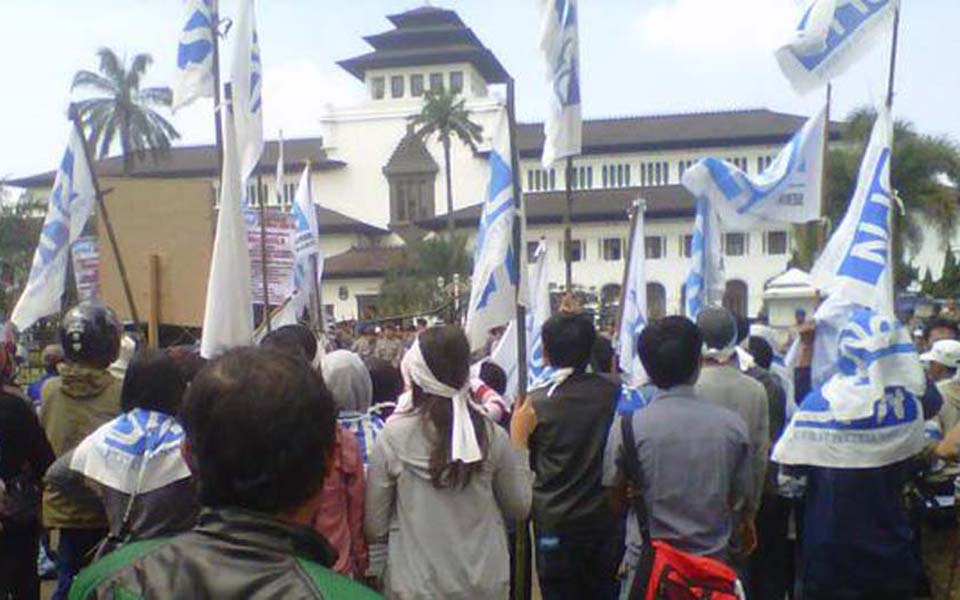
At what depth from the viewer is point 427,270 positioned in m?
53.7

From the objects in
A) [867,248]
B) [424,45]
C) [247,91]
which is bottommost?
[867,248]

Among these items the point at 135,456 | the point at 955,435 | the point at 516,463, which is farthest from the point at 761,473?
the point at 135,456

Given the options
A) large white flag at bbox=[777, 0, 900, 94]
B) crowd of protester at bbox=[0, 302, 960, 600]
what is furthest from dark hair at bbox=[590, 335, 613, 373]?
large white flag at bbox=[777, 0, 900, 94]

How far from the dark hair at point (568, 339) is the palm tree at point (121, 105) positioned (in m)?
55.8

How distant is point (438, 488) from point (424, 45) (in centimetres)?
6899

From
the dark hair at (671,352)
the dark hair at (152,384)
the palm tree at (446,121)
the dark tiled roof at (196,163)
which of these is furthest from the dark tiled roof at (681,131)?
the dark hair at (152,384)

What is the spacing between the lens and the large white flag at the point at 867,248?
4723mm

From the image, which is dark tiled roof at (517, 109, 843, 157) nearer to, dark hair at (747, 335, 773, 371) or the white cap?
dark hair at (747, 335, 773, 371)

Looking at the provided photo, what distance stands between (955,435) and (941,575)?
140 centimetres

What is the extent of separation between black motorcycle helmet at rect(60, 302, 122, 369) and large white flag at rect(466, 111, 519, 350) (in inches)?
65.2

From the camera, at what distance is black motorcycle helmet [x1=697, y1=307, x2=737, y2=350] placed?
5.20m

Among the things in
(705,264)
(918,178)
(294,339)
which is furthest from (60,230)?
(918,178)

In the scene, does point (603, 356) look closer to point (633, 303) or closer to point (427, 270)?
point (633, 303)

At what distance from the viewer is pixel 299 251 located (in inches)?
435
